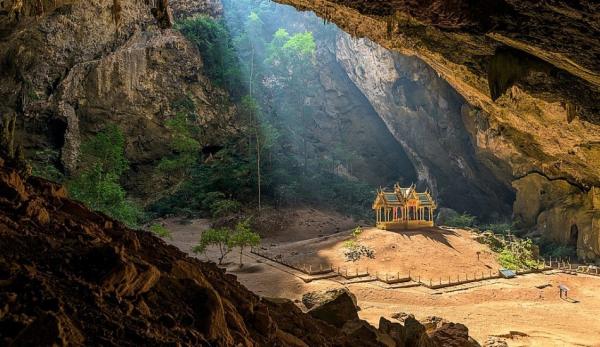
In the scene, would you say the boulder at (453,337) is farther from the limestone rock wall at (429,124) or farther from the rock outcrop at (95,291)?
the limestone rock wall at (429,124)

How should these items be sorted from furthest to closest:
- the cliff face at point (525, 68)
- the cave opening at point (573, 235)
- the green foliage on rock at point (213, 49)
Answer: the green foliage on rock at point (213, 49)
the cave opening at point (573, 235)
the cliff face at point (525, 68)

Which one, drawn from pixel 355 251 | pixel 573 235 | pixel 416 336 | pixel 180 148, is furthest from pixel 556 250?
pixel 180 148

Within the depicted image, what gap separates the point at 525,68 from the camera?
8.73 meters

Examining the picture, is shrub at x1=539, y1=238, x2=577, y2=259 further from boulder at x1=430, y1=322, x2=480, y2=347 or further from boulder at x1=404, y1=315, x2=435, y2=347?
boulder at x1=404, y1=315, x2=435, y2=347

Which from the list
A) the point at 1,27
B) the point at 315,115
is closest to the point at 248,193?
the point at 315,115

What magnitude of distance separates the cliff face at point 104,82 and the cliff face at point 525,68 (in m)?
20.5

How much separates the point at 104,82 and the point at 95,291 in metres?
33.0

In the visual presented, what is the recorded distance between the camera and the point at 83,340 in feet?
9.58

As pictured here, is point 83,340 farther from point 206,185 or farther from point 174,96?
point 174,96

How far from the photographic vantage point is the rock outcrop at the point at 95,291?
3006mm

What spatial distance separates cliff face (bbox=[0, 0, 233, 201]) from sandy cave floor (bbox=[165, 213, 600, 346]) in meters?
13.4

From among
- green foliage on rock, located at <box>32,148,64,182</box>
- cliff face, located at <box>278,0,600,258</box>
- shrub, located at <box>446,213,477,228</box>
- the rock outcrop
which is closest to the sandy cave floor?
cliff face, located at <box>278,0,600,258</box>

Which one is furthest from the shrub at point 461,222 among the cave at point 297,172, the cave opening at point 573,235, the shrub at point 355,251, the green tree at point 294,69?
the green tree at point 294,69

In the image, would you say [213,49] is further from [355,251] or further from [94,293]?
[94,293]
